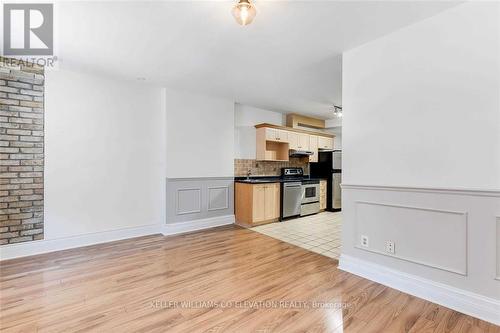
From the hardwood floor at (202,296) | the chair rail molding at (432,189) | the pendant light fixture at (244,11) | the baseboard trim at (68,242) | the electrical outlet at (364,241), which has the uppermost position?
the pendant light fixture at (244,11)

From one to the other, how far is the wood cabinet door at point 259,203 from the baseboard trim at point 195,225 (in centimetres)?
56

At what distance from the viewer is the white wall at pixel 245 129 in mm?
5371

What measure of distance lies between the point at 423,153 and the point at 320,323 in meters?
1.67

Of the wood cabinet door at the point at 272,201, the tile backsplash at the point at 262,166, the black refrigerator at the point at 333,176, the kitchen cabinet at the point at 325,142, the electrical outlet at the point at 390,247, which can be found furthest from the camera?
the kitchen cabinet at the point at 325,142

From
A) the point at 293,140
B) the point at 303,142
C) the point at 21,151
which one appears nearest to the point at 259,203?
the point at 293,140

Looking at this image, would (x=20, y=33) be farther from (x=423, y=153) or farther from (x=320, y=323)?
(x=423, y=153)

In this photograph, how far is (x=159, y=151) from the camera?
4238 mm

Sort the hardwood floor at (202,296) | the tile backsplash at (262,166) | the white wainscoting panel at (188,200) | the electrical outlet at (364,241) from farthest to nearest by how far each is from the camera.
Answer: the tile backsplash at (262,166) < the white wainscoting panel at (188,200) < the electrical outlet at (364,241) < the hardwood floor at (202,296)

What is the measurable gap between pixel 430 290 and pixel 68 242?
14.0 ft

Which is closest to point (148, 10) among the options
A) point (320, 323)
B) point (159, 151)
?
point (159, 151)

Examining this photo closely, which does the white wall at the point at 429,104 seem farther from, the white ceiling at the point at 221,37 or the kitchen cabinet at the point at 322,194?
the kitchen cabinet at the point at 322,194

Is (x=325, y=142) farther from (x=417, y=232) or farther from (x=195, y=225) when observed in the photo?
(x=417, y=232)

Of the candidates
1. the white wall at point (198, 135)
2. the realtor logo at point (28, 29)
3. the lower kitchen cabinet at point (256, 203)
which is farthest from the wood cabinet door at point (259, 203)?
the realtor logo at point (28, 29)

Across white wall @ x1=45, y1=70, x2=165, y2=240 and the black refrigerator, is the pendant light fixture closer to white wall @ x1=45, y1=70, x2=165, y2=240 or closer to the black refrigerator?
white wall @ x1=45, y1=70, x2=165, y2=240
